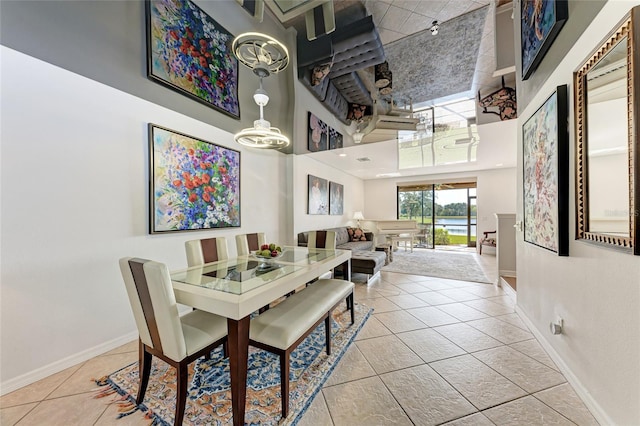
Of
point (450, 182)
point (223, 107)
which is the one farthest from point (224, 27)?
point (450, 182)

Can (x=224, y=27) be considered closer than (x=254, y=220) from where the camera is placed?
Yes

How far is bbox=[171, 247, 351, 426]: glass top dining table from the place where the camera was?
3.86ft

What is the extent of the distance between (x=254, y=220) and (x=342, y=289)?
206 centimetres

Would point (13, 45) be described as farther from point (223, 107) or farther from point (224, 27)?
point (224, 27)

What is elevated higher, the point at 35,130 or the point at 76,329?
the point at 35,130

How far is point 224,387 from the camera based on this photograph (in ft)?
5.01

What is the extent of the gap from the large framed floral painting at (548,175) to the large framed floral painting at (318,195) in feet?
11.8

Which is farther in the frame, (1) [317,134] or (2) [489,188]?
(2) [489,188]

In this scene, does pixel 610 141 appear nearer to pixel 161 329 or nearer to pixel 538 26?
pixel 538 26

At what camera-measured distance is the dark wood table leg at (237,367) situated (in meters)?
1.17

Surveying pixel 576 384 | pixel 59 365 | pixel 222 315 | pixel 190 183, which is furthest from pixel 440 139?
pixel 59 365

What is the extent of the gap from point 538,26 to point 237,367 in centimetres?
331

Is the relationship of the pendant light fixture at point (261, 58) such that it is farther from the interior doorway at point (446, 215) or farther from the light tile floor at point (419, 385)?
the interior doorway at point (446, 215)

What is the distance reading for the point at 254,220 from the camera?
360 cm
